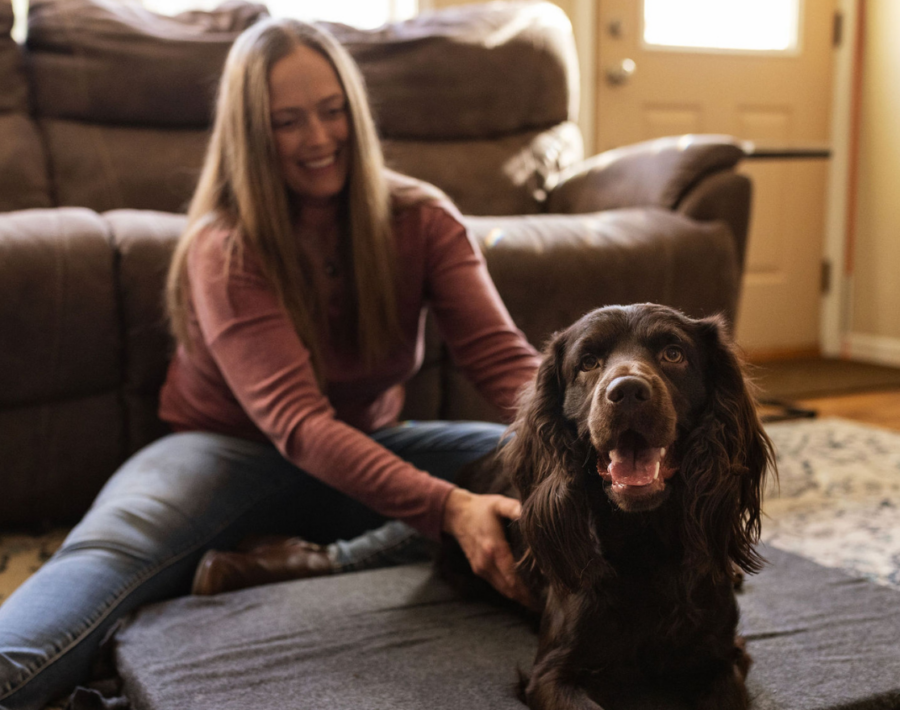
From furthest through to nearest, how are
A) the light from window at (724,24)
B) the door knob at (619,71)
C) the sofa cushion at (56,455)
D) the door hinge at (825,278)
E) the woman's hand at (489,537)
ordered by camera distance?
1. the door hinge at (825,278)
2. the light from window at (724,24)
3. the door knob at (619,71)
4. the sofa cushion at (56,455)
5. the woman's hand at (489,537)

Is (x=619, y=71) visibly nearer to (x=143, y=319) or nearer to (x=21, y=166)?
(x=21, y=166)

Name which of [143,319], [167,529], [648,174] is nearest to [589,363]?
[167,529]

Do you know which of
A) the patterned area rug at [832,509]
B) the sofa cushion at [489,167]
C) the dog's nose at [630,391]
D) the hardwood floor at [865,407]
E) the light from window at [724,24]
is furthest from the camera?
the light from window at [724,24]

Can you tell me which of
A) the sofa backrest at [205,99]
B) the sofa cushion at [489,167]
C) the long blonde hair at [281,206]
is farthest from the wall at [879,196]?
the long blonde hair at [281,206]

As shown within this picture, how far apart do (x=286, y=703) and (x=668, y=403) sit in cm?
68

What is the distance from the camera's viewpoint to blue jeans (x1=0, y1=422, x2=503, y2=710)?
1.34m

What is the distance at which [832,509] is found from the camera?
223 centimetres

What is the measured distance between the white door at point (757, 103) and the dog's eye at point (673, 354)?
3.32 metres

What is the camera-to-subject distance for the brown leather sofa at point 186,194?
2068 mm

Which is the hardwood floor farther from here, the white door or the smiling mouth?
the smiling mouth

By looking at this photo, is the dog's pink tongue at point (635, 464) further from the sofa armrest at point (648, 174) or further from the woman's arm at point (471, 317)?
the sofa armrest at point (648, 174)

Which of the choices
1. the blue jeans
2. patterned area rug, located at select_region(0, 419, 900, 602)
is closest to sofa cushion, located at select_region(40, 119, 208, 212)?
patterned area rug, located at select_region(0, 419, 900, 602)

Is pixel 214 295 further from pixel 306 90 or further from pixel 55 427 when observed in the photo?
pixel 55 427

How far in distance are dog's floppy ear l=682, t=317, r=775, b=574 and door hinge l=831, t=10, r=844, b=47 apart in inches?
165
